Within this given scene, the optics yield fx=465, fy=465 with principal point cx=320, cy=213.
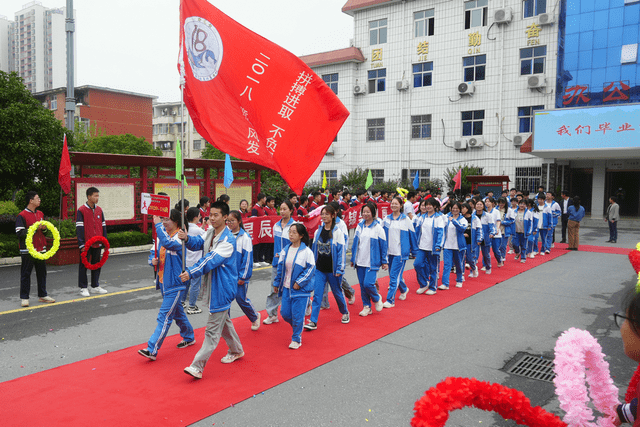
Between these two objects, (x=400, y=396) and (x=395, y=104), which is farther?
(x=395, y=104)

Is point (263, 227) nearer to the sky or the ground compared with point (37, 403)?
nearer to the sky

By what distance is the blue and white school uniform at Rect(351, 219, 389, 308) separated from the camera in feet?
22.5

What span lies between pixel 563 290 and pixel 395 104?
2108 cm

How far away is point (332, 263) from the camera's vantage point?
6375mm

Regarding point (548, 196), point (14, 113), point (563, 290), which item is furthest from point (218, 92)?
point (548, 196)

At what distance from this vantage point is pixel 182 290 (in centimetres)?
521

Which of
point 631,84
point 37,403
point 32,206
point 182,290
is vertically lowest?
point 37,403

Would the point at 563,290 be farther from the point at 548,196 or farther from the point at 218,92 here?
the point at 218,92

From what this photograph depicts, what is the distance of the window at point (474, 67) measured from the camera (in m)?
25.3

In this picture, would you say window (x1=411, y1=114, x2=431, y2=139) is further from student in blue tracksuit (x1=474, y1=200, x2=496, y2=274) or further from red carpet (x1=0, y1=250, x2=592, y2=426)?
red carpet (x1=0, y1=250, x2=592, y2=426)

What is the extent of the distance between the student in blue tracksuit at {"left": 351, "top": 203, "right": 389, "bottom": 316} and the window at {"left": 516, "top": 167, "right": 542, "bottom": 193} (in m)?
20.0

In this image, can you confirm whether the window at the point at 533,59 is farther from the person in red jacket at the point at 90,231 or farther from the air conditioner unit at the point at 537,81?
the person in red jacket at the point at 90,231

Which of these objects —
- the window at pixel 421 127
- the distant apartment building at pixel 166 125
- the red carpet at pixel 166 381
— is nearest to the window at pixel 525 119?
the window at pixel 421 127

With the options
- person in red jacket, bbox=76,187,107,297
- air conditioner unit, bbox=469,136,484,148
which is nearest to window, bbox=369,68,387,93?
air conditioner unit, bbox=469,136,484,148
